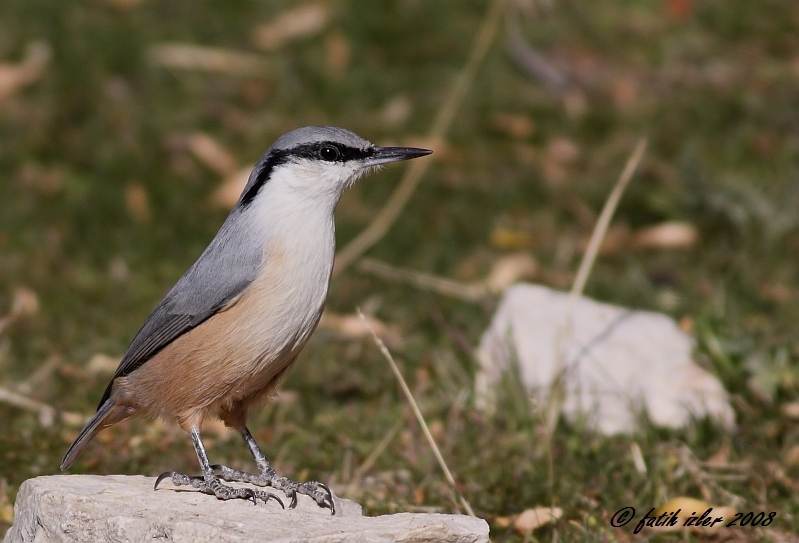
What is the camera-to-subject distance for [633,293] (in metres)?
7.04

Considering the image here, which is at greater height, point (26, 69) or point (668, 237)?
point (26, 69)

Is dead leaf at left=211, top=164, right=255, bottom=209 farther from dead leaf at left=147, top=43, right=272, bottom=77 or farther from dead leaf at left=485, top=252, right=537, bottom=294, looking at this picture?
dead leaf at left=485, top=252, right=537, bottom=294

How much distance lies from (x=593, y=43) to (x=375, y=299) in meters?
4.21

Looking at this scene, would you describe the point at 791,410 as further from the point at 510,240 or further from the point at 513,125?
the point at 513,125

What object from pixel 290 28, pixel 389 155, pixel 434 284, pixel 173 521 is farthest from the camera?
pixel 290 28

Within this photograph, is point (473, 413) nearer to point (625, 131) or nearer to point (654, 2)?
point (625, 131)

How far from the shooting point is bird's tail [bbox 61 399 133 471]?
14.6 feet

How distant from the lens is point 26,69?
9.02m

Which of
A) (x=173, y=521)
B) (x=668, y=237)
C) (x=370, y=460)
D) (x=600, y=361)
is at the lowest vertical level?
(x=668, y=237)

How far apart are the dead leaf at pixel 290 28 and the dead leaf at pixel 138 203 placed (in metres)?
2.25

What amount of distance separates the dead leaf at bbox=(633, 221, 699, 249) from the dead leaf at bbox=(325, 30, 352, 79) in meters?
3.19

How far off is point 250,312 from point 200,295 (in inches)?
11.4

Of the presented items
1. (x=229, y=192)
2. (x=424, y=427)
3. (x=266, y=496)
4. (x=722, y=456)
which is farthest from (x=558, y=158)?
(x=266, y=496)

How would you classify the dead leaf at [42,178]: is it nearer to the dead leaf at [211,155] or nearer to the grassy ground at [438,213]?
the grassy ground at [438,213]
